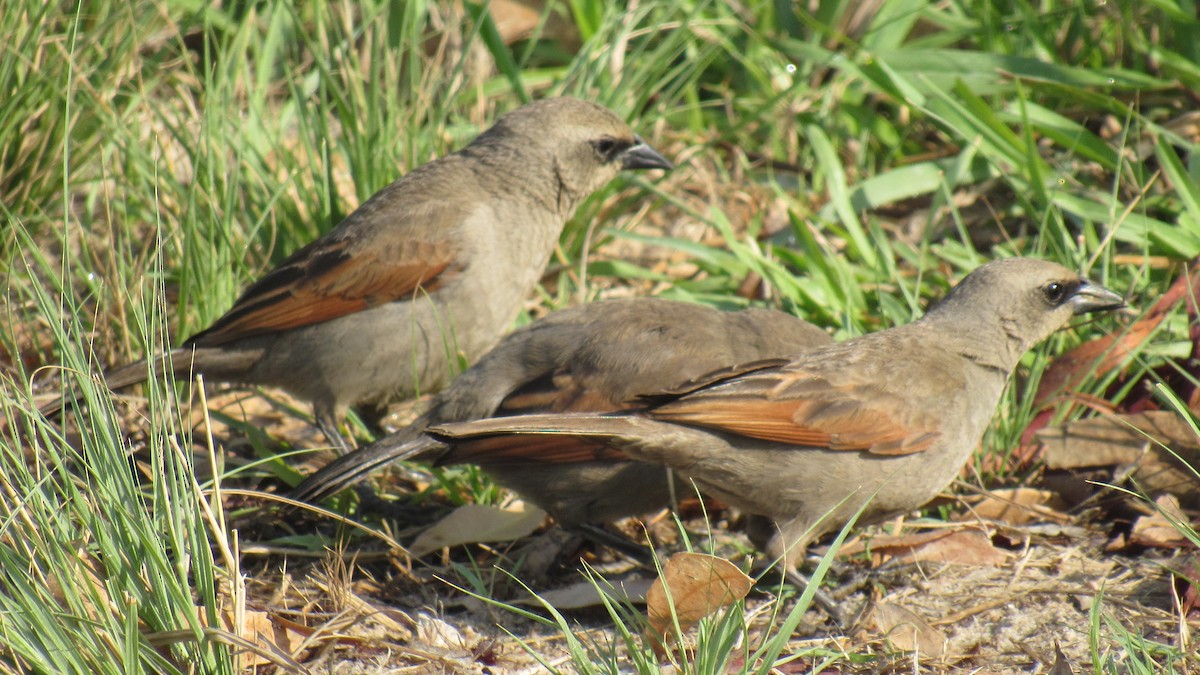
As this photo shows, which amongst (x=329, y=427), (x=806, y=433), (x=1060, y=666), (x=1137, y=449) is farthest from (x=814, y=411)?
(x=329, y=427)

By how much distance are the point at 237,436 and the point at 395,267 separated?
0.99 metres

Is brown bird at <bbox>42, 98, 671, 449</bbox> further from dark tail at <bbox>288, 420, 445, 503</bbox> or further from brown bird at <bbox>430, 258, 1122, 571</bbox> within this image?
brown bird at <bbox>430, 258, 1122, 571</bbox>

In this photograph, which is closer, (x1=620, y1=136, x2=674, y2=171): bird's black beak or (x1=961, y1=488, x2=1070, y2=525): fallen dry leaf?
(x1=961, y1=488, x2=1070, y2=525): fallen dry leaf

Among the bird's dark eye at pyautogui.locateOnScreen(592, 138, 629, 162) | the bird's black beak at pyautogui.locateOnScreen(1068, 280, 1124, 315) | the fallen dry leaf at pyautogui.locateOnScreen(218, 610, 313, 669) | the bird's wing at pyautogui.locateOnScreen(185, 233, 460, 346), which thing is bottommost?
the fallen dry leaf at pyautogui.locateOnScreen(218, 610, 313, 669)

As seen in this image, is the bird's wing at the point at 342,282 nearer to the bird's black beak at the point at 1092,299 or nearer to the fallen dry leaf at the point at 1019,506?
the fallen dry leaf at the point at 1019,506

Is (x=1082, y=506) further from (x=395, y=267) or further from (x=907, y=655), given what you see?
(x=395, y=267)

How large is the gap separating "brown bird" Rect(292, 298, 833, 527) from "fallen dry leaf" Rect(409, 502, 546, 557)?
22 cm

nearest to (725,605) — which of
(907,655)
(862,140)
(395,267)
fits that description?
(907,655)

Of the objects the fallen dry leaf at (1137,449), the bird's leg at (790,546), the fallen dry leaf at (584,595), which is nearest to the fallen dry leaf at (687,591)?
the bird's leg at (790,546)

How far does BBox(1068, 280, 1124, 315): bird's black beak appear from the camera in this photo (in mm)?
4605

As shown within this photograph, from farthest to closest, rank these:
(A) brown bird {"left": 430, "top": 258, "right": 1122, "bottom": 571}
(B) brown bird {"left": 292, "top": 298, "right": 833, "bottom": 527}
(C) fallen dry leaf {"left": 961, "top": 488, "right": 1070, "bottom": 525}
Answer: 1. (C) fallen dry leaf {"left": 961, "top": 488, "right": 1070, "bottom": 525}
2. (B) brown bird {"left": 292, "top": 298, "right": 833, "bottom": 527}
3. (A) brown bird {"left": 430, "top": 258, "right": 1122, "bottom": 571}

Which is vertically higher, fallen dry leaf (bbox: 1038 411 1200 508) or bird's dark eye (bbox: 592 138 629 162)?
bird's dark eye (bbox: 592 138 629 162)

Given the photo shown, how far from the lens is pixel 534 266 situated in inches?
219

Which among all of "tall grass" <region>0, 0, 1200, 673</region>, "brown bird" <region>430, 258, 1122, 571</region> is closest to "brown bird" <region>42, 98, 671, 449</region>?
"tall grass" <region>0, 0, 1200, 673</region>
